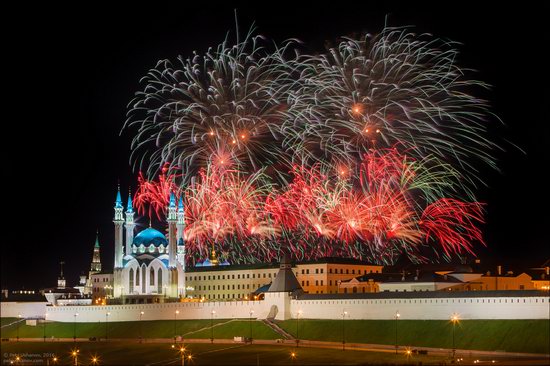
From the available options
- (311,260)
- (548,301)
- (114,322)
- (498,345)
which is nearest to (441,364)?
(498,345)

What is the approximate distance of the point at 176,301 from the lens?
117875 mm

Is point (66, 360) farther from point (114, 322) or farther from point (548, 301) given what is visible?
point (548, 301)

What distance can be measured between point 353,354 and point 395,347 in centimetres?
453

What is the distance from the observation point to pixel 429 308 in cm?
8488

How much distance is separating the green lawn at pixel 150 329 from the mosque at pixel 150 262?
902 cm

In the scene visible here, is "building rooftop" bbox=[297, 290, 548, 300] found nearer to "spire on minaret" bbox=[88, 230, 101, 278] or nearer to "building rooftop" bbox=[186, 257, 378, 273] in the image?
"building rooftop" bbox=[186, 257, 378, 273]

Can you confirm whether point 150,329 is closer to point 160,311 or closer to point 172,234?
point 160,311

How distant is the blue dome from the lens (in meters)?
127

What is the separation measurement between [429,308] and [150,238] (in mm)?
52093

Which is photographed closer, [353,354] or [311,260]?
[353,354]

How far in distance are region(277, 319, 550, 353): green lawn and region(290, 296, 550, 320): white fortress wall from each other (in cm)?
97

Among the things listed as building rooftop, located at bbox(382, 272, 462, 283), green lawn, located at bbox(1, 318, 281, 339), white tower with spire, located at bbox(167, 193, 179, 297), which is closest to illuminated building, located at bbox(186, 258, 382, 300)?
white tower with spire, located at bbox(167, 193, 179, 297)

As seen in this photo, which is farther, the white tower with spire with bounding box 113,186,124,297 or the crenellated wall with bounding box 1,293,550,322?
the white tower with spire with bounding box 113,186,124,297

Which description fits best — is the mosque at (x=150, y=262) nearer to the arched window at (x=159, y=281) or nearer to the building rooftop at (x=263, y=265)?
the arched window at (x=159, y=281)
